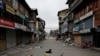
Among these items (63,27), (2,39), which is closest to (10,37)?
(2,39)

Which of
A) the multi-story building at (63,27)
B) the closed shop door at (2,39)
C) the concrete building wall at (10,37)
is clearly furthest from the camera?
the multi-story building at (63,27)

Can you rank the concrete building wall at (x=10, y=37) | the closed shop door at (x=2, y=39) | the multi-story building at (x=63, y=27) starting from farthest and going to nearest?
the multi-story building at (x=63, y=27) < the concrete building wall at (x=10, y=37) < the closed shop door at (x=2, y=39)

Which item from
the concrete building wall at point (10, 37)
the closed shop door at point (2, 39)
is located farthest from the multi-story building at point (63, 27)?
the closed shop door at point (2, 39)

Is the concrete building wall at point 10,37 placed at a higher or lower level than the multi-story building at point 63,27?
lower

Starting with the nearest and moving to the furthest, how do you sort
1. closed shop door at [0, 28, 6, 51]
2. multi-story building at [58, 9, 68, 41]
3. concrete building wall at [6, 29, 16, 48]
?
closed shop door at [0, 28, 6, 51] < concrete building wall at [6, 29, 16, 48] < multi-story building at [58, 9, 68, 41]

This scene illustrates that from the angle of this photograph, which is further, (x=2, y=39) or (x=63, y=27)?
(x=63, y=27)

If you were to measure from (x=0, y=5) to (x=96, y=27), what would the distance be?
13856 mm

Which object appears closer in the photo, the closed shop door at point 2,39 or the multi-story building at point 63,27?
the closed shop door at point 2,39

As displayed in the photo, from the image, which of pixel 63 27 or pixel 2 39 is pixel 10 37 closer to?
pixel 2 39

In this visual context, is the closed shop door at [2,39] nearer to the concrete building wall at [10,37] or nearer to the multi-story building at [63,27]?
the concrete building wall at [10,37]

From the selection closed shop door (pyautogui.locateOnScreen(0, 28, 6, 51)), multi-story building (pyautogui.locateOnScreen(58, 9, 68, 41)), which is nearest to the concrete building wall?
closed shop door (pyautogui.locateOnScreen(0, 28, 6, 51))

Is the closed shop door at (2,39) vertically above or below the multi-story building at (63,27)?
below

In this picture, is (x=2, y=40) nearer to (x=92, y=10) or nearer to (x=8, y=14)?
(x=8, y=14)

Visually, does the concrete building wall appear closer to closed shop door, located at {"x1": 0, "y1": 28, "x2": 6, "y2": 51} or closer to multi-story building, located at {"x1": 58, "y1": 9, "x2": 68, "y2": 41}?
closed shop door, located at {"x1": 0, "y1": 28, "x2": 6, "y2": 51}
